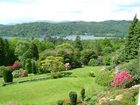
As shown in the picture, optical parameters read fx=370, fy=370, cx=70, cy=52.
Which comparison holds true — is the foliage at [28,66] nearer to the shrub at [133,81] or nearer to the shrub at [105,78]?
the shrub at [105,78]

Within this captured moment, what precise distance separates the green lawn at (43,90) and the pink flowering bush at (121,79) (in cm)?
199

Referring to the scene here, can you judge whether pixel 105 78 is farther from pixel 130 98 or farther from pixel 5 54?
pixel 5 54

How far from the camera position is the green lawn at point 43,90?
116 ft

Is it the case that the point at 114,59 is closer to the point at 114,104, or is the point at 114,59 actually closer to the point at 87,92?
the point at 87,92

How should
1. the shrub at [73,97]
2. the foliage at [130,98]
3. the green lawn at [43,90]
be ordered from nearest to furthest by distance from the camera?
1. the foliage at [130,98]
2. the shrub at [73,97]
3. the green lawn at [43,90]

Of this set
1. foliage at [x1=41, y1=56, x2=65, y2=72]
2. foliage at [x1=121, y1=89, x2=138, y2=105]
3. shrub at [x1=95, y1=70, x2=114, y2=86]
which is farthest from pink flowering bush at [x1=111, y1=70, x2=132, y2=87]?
foliage at [x1=41, y1=56, x2=65, y2=72]

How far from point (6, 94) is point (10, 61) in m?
33.7

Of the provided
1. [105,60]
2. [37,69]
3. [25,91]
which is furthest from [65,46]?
[25,91]

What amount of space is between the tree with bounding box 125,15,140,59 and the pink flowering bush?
7812mm

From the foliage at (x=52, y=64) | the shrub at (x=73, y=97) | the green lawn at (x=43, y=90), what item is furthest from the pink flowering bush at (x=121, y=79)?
the foliage at (x=52, y=64)

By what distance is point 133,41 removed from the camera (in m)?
45.0

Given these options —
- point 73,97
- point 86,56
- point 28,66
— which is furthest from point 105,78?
point 86,56

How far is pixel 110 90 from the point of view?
118 feet

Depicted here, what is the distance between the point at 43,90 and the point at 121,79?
856cm
